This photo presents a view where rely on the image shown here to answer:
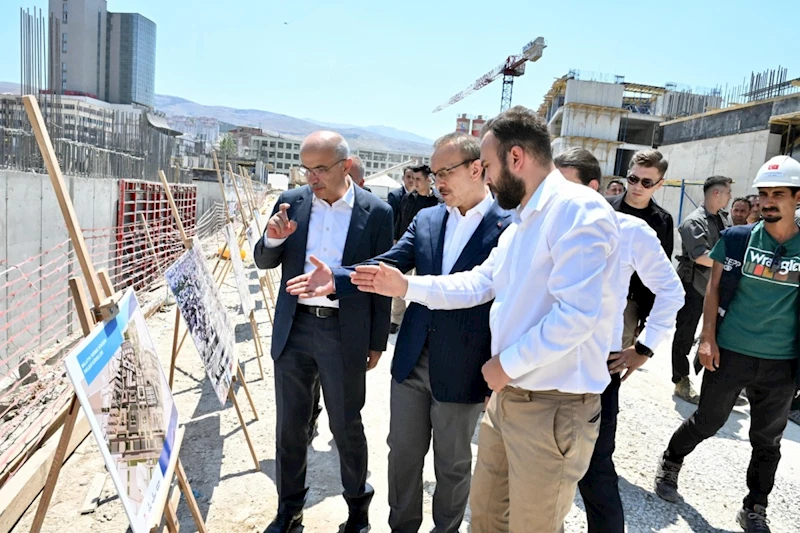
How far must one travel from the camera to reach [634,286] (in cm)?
336

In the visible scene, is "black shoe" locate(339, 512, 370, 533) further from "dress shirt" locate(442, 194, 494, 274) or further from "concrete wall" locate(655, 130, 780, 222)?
"concrete wall" locate(655, 130, 780, 222)

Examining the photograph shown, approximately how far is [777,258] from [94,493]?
4.27 m

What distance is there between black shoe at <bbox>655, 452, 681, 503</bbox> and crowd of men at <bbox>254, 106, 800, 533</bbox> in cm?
1

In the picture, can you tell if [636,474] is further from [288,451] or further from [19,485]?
[19,485]

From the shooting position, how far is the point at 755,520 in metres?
3.03

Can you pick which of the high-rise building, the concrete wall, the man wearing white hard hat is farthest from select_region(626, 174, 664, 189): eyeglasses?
the high-rise building

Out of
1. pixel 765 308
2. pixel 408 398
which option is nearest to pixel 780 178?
pixel 765 308

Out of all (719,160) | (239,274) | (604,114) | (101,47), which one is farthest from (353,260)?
(101,47)

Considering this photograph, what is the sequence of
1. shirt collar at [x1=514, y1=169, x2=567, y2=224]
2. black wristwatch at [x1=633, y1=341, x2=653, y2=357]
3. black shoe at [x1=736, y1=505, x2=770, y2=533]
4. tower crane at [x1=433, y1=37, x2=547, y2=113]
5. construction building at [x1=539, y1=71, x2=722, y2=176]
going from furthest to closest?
tower crane at [x1=433, y1=37, x2=547, y2=113], construction building at [x1=539, y1=71, x2=722, y2=176], black shoe at [x1=736, y1=505, x2=770, y2=533], black wristwatch at [x1=633, y1=341, x2=653, y2=357], shirt collar at [x1=514, y1=169, x2=567, y2=224]

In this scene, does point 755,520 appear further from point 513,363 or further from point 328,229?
point 328,229

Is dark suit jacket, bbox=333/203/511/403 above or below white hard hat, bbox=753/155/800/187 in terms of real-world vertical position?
below

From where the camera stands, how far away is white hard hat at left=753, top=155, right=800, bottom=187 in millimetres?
2791

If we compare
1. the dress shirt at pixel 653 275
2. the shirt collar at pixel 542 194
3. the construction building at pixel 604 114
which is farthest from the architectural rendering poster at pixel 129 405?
the construction building at pixel 604 114

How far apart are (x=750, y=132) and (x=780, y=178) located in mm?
26766
